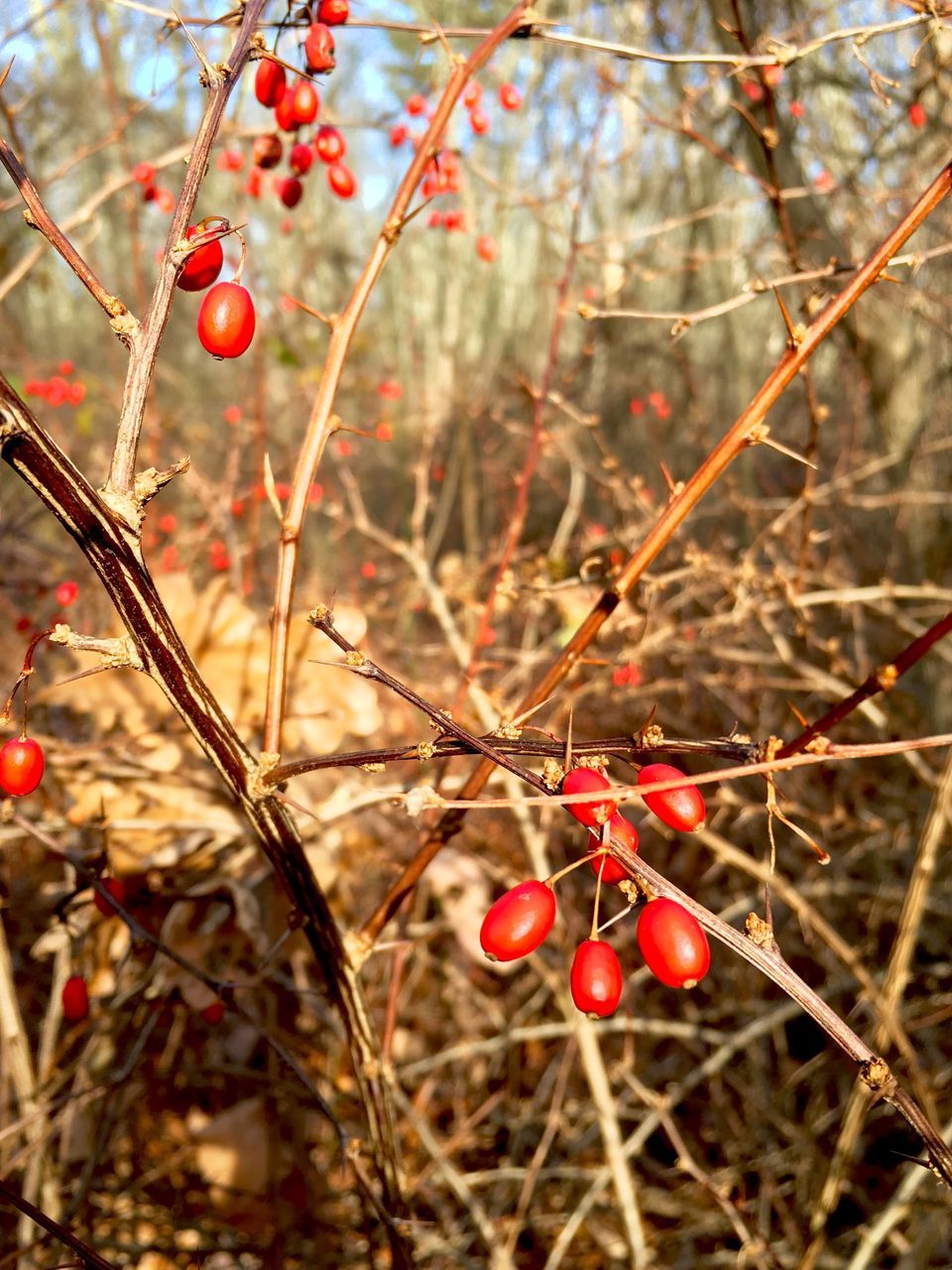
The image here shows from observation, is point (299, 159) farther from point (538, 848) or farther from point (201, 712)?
point (538, 848)

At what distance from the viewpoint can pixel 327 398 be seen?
1040 mm

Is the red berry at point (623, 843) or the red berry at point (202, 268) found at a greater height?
the red berry at point (202, 268)

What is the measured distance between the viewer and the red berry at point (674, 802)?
86 cm

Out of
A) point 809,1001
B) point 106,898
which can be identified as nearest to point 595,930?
point 809,1001

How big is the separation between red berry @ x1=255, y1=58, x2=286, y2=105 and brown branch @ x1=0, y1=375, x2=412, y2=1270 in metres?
0.72

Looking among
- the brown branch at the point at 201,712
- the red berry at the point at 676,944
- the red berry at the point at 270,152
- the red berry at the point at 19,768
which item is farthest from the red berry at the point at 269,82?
the red berry at the point at 676,944

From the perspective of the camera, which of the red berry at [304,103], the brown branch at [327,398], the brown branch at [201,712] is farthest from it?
the red berry at [304,103]

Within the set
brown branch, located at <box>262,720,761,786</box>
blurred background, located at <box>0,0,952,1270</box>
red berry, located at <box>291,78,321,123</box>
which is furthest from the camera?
blurred background, located at <box>0,0,952,1270</box>

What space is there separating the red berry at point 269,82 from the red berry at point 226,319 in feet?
1.51

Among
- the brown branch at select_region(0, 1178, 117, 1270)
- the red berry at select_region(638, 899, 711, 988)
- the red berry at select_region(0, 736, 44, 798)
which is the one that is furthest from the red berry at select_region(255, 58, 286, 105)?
the brown branch at select_region(0, 1178, 117, 1270)

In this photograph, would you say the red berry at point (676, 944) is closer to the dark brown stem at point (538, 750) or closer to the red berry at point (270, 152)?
the dark brown stem at point (538, 750)

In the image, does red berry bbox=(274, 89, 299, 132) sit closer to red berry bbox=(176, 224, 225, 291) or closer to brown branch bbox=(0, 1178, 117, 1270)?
red berry bbox=(176, 224, 225, 291)

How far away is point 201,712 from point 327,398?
0.37 m

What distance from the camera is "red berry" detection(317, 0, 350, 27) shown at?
118 centimetres
